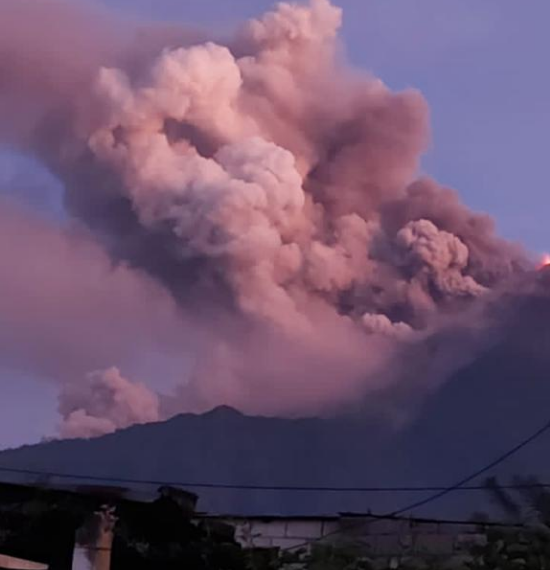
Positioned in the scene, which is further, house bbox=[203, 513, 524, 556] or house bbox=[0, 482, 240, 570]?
house bbox=[203, 513, 524, 556]

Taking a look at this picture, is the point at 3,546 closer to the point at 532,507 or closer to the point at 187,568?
the point at 187,568

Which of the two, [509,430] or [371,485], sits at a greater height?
[509,430]

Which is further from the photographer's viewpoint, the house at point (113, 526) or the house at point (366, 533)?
the house at point (366, 533)

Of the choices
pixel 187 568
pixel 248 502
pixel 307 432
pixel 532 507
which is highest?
pixel 307 432

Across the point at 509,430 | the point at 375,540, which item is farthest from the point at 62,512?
the point at 509,430

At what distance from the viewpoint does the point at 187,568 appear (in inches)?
693

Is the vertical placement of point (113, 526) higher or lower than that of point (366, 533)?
lower

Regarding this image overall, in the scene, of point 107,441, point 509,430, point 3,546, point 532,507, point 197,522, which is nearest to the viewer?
point 3,546

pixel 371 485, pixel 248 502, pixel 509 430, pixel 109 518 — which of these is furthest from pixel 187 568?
pixel 509 430

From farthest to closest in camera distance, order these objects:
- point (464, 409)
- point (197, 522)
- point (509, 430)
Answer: point (464, 409), point (509, 430), point (197, 522)

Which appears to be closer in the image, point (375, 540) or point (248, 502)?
point (375, 540)

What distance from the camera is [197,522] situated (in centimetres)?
1838

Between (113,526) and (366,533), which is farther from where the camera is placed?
(366,533)

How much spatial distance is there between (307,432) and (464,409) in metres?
12.4
